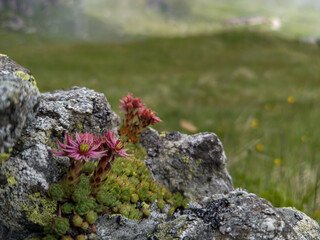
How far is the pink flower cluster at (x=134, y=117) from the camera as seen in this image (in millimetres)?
3650

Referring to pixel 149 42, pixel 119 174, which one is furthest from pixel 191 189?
pixel 149 42

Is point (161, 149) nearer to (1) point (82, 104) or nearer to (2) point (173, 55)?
(1) point (82, 104)

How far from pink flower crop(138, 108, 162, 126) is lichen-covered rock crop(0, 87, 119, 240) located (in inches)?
28.0

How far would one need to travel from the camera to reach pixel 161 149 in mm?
3914

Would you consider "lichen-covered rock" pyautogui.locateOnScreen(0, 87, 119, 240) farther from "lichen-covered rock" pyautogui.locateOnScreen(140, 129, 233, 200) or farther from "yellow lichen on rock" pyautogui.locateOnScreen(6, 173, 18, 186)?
"lichen-covered rock" pyautogui.locateOnScreen(140, 129, 233, 200)

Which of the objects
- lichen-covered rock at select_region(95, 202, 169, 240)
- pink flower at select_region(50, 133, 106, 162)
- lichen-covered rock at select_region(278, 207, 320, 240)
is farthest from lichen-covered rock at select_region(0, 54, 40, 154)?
lichen-covered rock at select_region(278, 207, 320, 240)

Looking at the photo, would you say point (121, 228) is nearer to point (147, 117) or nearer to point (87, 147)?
point (87, 147)

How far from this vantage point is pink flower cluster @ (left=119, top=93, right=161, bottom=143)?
3650mm

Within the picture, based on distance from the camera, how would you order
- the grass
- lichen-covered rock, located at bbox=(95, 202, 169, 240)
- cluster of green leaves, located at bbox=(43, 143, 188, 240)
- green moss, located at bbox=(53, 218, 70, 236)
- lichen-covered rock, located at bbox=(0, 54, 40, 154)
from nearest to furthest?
lichen-covered rock, located at bbox=(0, 54, 40, 154), green moss, located at bbox=(53, 218, 70, 236), cluster of green leaves, located at bbox=(43, 143, 188, 240), lichen-covered rock, located at bbox=(95, 202, 169, 240), the grass

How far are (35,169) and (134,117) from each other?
152 centimetres

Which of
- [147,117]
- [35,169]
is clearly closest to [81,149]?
[35,169]

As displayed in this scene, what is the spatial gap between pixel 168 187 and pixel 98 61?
34471mm

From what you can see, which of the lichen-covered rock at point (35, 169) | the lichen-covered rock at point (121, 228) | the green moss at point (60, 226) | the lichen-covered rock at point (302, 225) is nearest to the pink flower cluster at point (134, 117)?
the lichen-covered rock at point (35, 169)

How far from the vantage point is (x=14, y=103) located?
2.16 m
